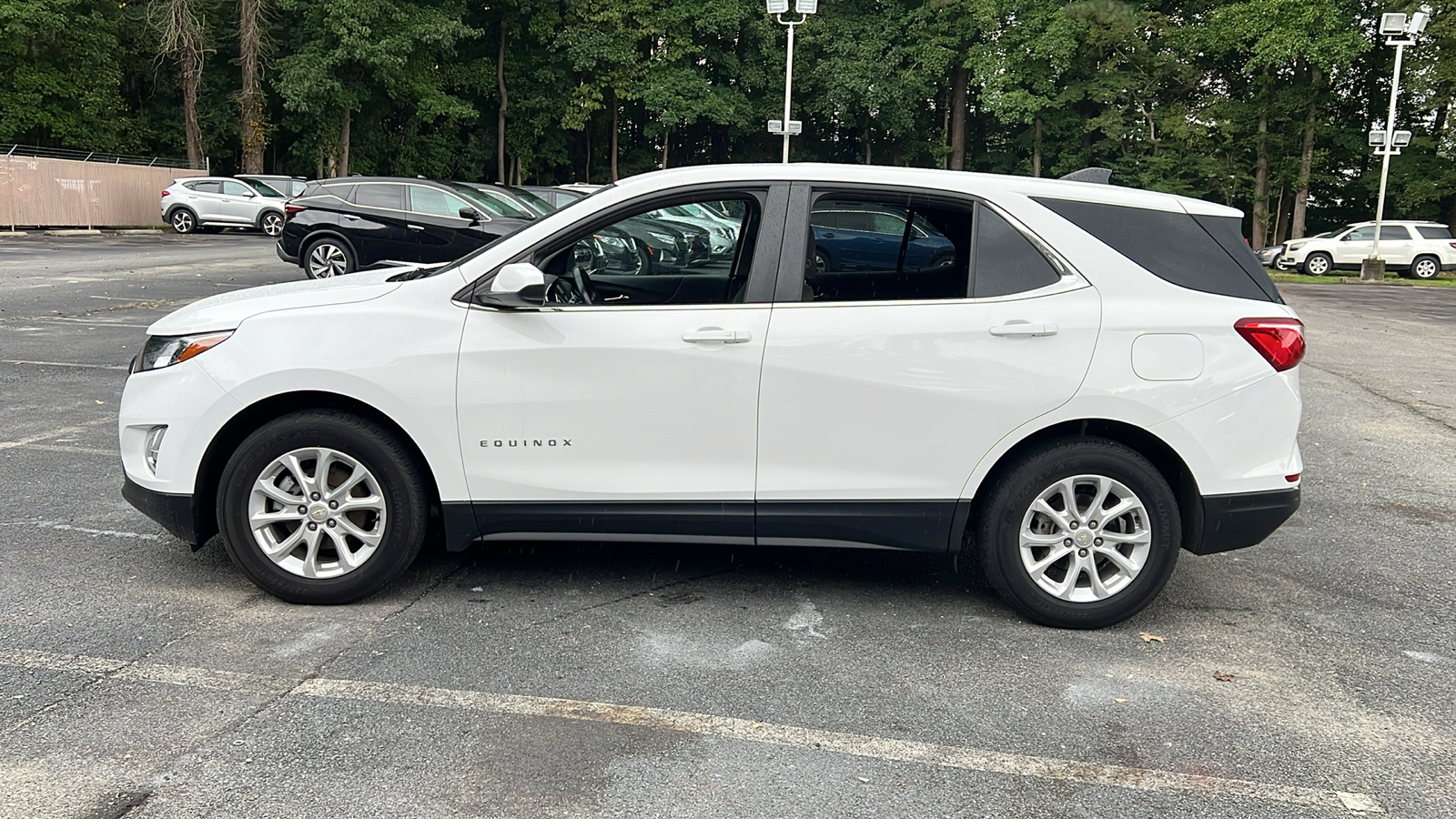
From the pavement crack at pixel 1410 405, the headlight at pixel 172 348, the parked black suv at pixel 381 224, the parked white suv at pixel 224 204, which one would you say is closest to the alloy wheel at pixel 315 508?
the headlight at pixel 172 348

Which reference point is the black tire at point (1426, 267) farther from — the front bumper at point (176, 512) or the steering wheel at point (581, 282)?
the front bumper at point (176, 512)

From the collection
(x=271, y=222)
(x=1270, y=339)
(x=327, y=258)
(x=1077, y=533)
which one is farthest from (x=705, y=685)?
(x=271, y=222)

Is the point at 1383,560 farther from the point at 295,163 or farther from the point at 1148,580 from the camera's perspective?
the point at 295,163

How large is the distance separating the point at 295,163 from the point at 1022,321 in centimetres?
5039

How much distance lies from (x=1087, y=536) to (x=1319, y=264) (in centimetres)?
3156

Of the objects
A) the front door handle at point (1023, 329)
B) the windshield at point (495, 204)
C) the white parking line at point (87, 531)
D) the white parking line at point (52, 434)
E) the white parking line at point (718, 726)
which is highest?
the windshield at point (495, 204)

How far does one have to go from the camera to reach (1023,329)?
13.3 ft

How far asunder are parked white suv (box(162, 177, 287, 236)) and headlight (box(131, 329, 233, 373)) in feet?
91.7

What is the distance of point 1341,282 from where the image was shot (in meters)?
27.5

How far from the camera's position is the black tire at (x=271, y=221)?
98.8 ft

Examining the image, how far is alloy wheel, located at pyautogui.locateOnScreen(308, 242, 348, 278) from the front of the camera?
51.1 ft

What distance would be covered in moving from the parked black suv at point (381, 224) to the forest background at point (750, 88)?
78.5 feet

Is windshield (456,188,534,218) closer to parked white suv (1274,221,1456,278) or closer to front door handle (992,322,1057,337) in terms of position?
front door handle (992,322,1057,337)

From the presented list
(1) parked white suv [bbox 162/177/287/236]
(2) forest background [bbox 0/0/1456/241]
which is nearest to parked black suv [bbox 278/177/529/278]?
(1) parked white suv [bbox 162/177/287/236]
